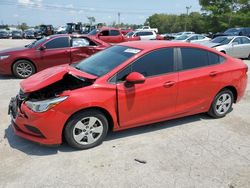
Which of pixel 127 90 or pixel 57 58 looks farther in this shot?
pixel 57 58

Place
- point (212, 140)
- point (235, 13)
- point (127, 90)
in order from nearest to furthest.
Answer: point (127, 90) → point (212, 140) → point (235, 13)

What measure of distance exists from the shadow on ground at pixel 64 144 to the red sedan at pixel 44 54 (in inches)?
174

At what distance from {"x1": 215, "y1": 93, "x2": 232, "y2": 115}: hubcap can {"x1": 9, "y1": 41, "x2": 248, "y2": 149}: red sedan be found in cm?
20

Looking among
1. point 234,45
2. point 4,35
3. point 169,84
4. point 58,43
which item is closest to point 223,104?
point 169,84

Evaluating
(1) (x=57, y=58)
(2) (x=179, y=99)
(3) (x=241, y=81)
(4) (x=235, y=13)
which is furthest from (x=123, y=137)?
(4) (x=235, y=13)

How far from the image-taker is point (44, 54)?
861 centimetres

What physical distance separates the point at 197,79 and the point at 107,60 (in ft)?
5.22

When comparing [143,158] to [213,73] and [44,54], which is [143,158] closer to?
[213,73]

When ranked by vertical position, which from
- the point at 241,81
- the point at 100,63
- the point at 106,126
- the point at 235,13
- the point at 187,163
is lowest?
the point at 187,163

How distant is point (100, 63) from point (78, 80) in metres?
0.55

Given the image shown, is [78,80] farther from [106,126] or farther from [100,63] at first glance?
[106,126]

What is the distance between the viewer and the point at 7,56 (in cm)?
836

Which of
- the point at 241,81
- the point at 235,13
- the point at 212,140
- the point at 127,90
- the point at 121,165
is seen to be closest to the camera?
the point at 121,165

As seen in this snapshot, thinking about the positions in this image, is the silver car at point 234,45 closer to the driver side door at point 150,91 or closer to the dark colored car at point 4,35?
the driver side door at point 150,91
